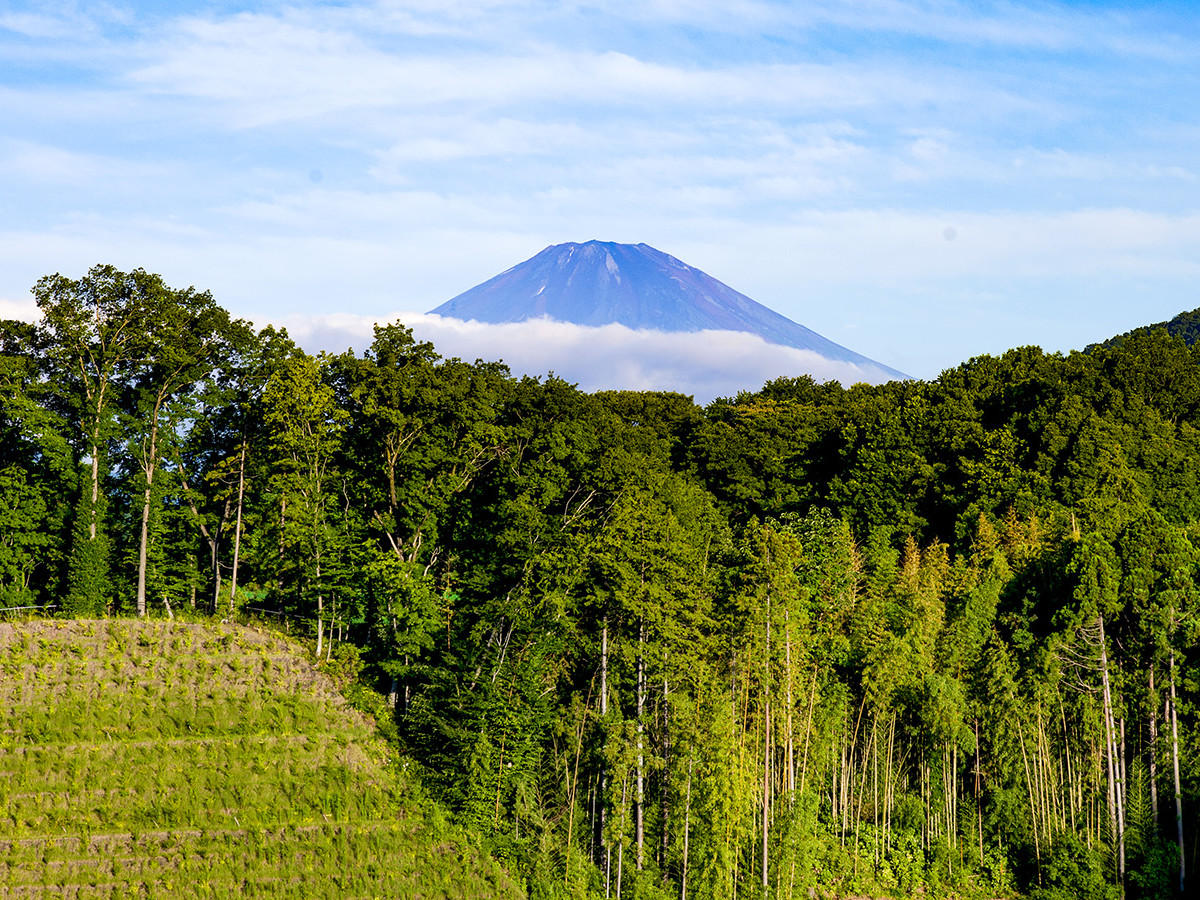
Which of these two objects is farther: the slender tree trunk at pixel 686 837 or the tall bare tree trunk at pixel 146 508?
the tall bare tree trunk at pixel 146 508

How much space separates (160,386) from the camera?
152ft

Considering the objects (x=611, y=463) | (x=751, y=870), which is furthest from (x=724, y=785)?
(x=611, y=463)

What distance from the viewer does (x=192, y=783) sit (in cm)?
3656

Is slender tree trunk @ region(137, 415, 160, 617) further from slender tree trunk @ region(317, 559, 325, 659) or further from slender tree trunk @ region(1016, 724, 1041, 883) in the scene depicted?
slender tree trunk @ region(1016, 724, 1041, 883)

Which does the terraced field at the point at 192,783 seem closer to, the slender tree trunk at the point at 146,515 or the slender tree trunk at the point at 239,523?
the slender tree trunk at the point at 146,515

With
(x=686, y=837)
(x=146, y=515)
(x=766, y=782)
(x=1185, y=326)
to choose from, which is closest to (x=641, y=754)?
(x=686, y=837)

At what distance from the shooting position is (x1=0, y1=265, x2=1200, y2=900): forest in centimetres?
3819

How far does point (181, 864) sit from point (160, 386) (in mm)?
19821

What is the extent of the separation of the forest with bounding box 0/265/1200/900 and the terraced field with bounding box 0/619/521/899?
1.99 metres

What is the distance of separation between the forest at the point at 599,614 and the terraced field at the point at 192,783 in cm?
199

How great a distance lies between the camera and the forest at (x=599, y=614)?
38.2 meters

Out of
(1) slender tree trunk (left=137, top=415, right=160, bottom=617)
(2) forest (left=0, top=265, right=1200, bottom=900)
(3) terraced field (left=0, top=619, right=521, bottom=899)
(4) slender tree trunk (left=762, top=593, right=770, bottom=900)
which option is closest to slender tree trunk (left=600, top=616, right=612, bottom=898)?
(2) forest (left=0, top=265, right=1200, bottom=900)

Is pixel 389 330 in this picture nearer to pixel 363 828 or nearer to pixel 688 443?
pixel 363 828

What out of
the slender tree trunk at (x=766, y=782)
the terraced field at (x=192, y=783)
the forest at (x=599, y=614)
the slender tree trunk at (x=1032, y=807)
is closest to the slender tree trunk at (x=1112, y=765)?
the forest at (x=599, y=614)
